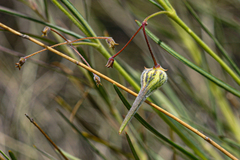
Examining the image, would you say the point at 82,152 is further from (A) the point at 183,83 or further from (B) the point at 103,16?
(B) the point at 103,16

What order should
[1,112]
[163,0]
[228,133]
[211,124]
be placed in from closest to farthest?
[163,0], [228,133], [211,124], [1,112]

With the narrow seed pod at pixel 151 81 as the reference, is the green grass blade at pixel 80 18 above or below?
above

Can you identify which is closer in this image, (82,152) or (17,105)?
(17,105)

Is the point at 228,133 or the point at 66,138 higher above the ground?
the point at 228,133

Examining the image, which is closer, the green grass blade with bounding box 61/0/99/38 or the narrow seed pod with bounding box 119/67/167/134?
the narrow seed pod with bounding box 119/67/167/134

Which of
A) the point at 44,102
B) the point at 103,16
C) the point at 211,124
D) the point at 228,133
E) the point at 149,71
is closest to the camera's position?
the point at 149,71

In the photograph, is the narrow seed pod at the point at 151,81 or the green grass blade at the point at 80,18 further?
the green grass blade at the point at 80,18

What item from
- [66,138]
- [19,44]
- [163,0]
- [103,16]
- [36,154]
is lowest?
[36,154]

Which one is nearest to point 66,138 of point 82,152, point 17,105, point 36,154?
point 82,152

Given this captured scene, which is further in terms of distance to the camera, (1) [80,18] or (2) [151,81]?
(1) [80,18]

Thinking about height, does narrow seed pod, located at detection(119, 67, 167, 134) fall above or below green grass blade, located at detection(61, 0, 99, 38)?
below
